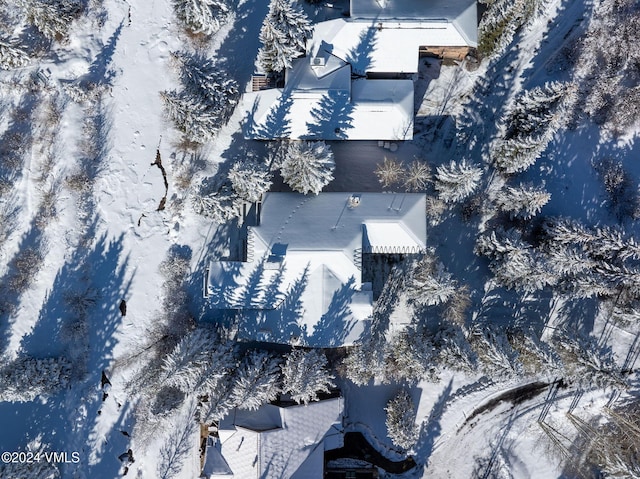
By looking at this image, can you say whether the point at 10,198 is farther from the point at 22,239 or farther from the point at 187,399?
the point at 187,399

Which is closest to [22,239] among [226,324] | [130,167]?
[130,167]

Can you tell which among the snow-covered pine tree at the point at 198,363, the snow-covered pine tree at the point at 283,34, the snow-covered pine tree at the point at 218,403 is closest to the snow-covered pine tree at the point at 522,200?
the snow-covered pine tree at the point at 283,34

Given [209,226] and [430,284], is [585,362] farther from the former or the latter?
[209,226]

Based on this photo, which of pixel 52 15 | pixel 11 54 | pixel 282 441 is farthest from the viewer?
pixel 11 54

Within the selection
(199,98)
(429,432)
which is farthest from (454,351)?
(199,98)

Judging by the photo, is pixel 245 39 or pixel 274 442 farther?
pixel 245 39

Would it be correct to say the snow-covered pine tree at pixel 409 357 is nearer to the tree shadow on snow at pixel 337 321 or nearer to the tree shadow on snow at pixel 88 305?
the tree shadow on snow at pixel 337 321

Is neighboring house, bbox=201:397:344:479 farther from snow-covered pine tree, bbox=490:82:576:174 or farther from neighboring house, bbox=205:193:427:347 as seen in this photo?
snow-covered pine tree, bbox=490:82:576:174

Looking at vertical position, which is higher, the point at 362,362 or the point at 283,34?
the point at 283,34
